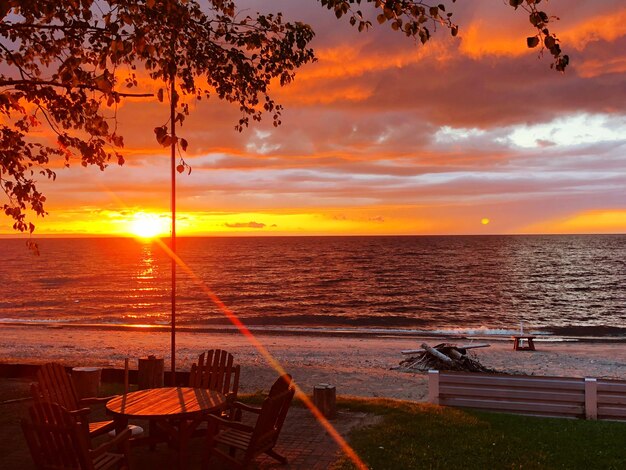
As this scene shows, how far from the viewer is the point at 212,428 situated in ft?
21.2

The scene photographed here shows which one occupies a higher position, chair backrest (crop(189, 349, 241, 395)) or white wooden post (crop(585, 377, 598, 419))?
chair backrest (crop(189, 349, 241, 395))

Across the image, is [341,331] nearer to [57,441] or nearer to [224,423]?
[224,423]

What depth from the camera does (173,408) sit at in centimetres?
652

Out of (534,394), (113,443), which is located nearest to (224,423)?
(113,443)

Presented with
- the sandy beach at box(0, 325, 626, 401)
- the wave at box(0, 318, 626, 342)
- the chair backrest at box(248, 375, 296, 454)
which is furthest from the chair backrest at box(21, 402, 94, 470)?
the wave at box(0, 318, 626, 342)

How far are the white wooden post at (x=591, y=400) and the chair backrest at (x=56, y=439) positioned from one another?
7152mm

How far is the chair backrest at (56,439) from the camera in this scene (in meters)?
5.38

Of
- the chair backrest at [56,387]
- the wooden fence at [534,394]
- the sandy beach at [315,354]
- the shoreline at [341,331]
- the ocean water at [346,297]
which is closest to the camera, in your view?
the chair backrest at [56,387]

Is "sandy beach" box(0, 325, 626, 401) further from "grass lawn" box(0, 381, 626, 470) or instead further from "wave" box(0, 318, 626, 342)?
"grass lawn" box(0, 381, 626, 470)

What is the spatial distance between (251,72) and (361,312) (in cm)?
3729

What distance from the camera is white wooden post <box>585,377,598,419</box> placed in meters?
9.06

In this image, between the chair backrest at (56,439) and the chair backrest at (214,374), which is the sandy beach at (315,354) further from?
the chair backrest at (56,439)

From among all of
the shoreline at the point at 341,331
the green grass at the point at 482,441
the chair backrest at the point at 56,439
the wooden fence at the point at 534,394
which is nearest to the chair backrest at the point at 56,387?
the chair backrest at the point at 56,439

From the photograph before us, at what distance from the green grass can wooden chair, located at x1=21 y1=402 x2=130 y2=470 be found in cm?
279
